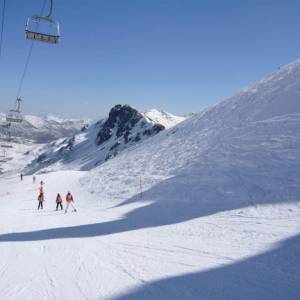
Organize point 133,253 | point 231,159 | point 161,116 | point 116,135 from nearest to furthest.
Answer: point 133,253 < point 231,159 < point 116,135 < point 161,116

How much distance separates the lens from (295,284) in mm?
8008

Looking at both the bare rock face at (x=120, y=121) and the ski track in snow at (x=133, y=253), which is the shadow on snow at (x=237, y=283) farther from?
the bare rock face at (x=120, y=121)

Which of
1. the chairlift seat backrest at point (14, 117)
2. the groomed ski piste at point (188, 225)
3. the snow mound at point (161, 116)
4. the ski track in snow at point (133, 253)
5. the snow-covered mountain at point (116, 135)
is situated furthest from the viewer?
the snow mound at point (161, 116)

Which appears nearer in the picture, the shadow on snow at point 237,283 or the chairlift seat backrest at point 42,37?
the shadow on snow at point 237,283

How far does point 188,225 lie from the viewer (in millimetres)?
15234

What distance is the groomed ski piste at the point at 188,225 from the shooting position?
853cm

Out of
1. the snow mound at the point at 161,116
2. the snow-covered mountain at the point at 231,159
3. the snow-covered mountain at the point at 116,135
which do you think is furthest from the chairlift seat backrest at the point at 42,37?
the snow mound at the point at 161,116

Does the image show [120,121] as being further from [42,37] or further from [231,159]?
[42,37]

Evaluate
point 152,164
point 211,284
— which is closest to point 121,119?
point 152,164

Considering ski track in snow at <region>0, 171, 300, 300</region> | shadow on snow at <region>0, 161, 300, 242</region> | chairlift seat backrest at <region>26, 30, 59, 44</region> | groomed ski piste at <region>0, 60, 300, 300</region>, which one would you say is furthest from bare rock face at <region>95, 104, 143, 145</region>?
ski track in snow at <region>0, 171, 300, 300</region>

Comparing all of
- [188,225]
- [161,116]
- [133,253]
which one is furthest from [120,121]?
[133,253]

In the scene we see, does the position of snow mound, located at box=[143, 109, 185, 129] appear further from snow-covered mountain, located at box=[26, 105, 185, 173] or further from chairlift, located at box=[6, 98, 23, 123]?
chairlift, located at box=[6, 98, 23, 123]

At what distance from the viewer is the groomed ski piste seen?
8.53 meters

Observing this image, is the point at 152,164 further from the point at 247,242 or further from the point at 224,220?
the point at 247,242
